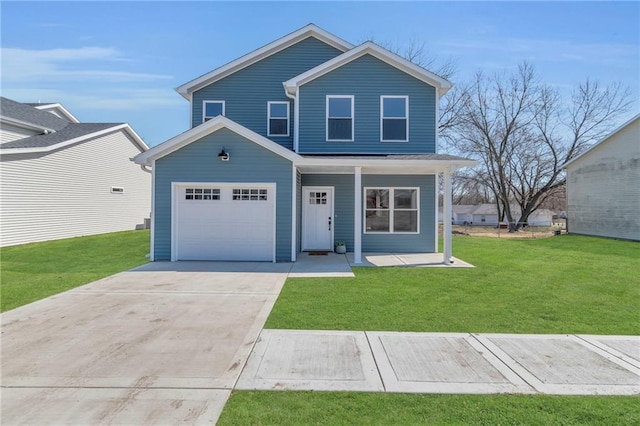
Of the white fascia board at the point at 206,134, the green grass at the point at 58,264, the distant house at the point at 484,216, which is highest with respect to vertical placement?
the white fascia board at the point at 206,134

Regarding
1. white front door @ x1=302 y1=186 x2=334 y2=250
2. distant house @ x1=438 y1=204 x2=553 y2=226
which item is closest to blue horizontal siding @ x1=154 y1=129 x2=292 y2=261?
white front door @ x1=302 y1=186 x2=334 y2=250

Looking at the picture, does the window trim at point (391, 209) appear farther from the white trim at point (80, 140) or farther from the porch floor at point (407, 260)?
the white trim at point (80, 140)

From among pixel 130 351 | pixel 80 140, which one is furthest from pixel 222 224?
pixel 80 140

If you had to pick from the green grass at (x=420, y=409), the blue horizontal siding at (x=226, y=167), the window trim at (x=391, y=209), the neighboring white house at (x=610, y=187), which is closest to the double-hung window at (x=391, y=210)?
the window trim at (x=391, y=209)

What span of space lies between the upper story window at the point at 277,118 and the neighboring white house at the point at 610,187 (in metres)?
18.4

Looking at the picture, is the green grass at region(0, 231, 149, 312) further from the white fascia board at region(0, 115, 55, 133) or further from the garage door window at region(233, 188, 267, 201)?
the white fascia board at region(0, 115, 55, 133)

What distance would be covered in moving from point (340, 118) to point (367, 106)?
100 cm

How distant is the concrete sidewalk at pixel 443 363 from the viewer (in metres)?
3.26

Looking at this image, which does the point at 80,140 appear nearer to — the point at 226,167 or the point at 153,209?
the point at 153,209

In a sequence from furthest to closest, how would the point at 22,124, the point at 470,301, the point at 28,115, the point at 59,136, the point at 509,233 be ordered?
the point at 509,233 → the point at 28,115 → the point at 59,136 → the point at 22,124 → the point at 470,301

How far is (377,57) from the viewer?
1165cm

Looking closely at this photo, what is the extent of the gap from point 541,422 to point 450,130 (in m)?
27.9

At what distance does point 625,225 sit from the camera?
1892cm

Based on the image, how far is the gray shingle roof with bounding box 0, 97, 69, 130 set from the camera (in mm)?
15526
